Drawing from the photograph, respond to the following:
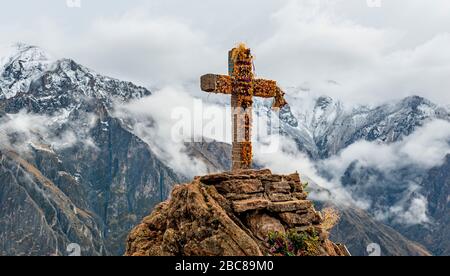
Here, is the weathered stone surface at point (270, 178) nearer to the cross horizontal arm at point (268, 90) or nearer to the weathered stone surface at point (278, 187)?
the weathered stone surface at point (278, 187)

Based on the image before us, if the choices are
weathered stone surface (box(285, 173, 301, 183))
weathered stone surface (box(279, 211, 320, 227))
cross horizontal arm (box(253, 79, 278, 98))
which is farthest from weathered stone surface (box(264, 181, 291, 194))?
cross horizontal arm (box(253, 79, 278, 98))

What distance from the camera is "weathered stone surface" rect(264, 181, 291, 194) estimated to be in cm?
3831

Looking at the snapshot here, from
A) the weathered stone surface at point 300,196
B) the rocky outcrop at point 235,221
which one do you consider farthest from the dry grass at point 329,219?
the weathered stone surface at point 300,196

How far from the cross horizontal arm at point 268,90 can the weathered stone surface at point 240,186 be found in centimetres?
874

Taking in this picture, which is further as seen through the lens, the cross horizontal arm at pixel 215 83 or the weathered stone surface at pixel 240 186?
the cross horizontal arm at pixel 215 83

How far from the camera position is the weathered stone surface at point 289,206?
3672 centimetres

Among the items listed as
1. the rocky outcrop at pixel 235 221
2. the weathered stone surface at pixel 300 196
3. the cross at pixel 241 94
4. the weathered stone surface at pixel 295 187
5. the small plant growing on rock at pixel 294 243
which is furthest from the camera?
the cross at pixel 241 94

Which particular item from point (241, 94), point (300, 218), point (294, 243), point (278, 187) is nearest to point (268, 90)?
point (241, 94)
